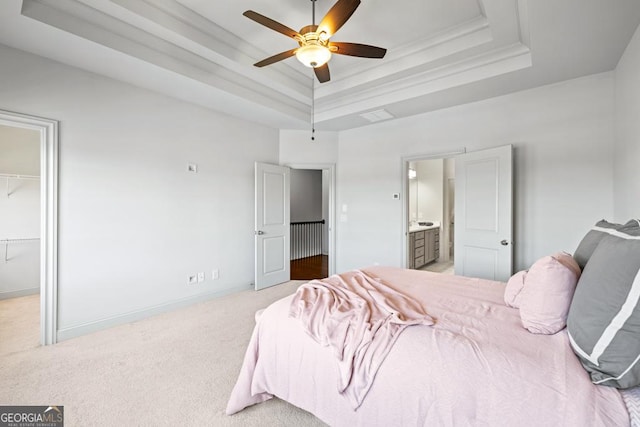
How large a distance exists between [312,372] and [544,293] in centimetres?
122

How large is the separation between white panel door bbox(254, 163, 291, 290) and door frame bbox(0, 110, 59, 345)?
2.30 m

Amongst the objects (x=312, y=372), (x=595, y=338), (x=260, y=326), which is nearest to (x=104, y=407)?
(x=260, y=326)

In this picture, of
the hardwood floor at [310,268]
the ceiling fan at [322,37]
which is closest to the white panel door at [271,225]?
the hardwood floor at [310,268]

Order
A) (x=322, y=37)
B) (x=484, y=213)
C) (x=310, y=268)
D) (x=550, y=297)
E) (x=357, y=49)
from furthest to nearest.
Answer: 1. (x=310, y=268)
2. (x=484, y=213)
3. (x=357, y=49)
4. (x=322, y=37)
5. (x=550, y=297)

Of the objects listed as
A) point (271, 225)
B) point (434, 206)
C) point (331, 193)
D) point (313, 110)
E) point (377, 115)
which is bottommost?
point (271, 225)

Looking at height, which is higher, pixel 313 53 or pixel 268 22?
pixel 268 22

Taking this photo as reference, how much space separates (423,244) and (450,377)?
187 inches

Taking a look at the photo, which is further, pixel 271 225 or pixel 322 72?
pixel 271 225

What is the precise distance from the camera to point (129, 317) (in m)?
3.22

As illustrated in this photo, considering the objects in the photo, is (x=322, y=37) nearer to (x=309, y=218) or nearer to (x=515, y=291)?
(x=515, y=291)

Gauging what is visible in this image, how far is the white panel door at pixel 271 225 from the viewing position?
177 inches

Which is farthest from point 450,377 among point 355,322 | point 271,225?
point 271,225

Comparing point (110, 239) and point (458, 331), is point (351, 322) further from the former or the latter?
point (110, 239)

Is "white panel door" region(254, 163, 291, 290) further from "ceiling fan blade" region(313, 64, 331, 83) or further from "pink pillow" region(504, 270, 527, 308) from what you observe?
"pink pillow" region(504, 270, 527, 308)
